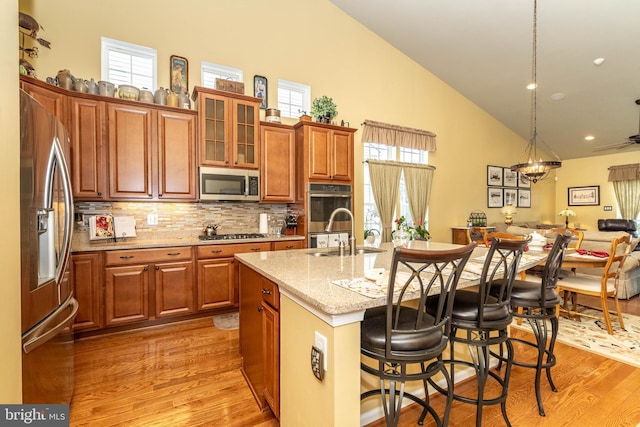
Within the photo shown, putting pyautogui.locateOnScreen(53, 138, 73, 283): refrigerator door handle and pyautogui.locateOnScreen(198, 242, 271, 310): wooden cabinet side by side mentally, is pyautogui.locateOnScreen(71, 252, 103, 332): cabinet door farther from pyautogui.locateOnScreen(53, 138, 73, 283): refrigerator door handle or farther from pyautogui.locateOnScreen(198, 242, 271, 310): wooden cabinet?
pyautogui.locateOnScreen(53, 138, 73, 283): refrigerator door handle

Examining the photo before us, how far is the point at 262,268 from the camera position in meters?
1.77

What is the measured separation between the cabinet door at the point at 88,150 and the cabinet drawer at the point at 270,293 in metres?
2.39

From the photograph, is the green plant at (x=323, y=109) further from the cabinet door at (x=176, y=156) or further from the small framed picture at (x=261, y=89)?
the cabinet door at (x=176, y=156)

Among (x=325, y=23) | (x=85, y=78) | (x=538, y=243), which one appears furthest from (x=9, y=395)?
(x=325, y=23)

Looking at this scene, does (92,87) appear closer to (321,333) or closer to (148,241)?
(148,241)

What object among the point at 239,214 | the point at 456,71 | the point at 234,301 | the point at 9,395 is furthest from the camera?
the point at 456,71

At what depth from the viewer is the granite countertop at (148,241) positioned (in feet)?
9.53

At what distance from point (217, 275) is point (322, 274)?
2.13m

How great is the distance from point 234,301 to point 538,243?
338 centimetres

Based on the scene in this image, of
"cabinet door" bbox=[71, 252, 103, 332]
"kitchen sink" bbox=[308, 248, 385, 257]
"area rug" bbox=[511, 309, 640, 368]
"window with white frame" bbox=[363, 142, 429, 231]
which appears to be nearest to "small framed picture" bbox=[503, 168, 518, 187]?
"window with white frame" bbox=[363, 142, 429, 231]

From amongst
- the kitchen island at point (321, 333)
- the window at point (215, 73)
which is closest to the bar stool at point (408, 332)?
the kitchen island at point (321, 333)

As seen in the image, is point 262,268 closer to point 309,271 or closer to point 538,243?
point 309,271

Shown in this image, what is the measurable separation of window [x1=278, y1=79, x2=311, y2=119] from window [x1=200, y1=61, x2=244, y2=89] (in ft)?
2.01

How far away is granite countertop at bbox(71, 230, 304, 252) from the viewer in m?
2.91
